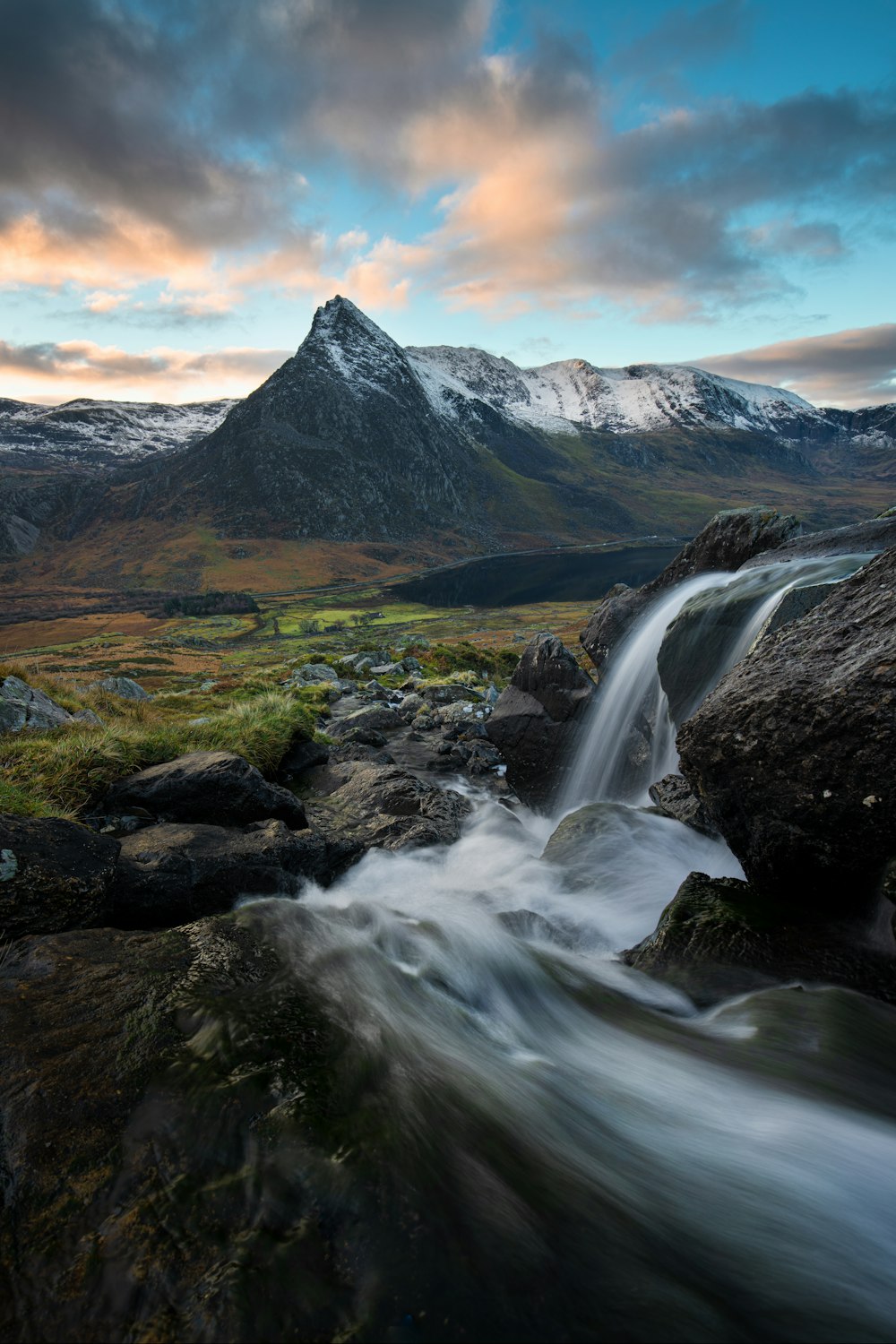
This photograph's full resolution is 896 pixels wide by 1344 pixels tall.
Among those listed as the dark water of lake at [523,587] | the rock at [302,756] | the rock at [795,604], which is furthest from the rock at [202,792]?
the dark water of lake at [523,587]

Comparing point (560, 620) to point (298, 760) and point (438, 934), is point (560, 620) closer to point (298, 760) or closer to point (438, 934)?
point (298, 760)

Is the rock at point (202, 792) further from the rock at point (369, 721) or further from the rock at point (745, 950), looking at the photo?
the rock at point (369, 721)

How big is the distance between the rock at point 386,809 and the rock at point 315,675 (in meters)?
19.5

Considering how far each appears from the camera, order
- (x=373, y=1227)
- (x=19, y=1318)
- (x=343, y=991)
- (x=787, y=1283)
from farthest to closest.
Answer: (x=343, y=991) → (x=787, y=1283) → (x=373, y=1227) → (x=19, y=1318)

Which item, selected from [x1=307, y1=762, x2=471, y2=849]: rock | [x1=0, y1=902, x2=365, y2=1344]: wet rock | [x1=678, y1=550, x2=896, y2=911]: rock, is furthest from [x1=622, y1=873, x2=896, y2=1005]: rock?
[x1=307, y1=762, x2=471, y2=849]: rock

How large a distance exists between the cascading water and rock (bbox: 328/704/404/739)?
14.8 metres

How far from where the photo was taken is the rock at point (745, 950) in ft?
23.1

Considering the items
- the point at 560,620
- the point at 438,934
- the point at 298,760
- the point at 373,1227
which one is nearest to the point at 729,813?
the point at 438,934

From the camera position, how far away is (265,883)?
9398mm

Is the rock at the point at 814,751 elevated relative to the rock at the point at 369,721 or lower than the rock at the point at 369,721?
elevated

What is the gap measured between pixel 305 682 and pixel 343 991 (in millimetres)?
30449

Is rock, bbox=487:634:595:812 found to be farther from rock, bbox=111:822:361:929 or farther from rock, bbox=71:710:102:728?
rock, bbox=71:710:102:728

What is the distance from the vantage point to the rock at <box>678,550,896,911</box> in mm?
6863

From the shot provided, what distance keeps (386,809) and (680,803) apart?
22.3 ft
